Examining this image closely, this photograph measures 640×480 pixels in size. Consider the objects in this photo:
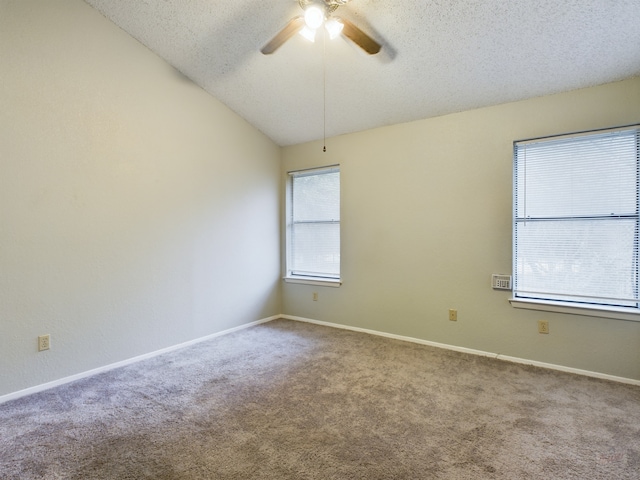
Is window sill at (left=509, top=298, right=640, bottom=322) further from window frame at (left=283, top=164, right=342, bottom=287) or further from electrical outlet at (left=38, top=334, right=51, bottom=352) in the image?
electrical outlet at (left=38, top=334, right=51, bottom=352)

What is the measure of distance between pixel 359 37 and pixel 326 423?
2.52 meters

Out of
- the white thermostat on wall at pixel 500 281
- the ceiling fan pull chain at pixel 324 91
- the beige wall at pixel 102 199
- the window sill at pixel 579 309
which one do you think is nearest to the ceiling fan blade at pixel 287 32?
the ceiling fan pull chain at pixel 324 91

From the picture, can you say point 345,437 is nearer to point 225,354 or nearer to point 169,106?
point 225,354

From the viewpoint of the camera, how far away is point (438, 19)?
251 cm

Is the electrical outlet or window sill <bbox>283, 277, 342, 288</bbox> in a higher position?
window sill <bbox>283, 277, 342, 288</bbox>

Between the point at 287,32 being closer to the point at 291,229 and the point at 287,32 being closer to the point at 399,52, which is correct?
the point at 399,52

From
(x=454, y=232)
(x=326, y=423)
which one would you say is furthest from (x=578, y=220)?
(x=326, y=423)

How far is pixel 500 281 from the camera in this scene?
3236 millimetres

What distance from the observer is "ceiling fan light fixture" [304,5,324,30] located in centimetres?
204

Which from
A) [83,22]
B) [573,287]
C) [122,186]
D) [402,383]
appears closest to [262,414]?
[402,383]

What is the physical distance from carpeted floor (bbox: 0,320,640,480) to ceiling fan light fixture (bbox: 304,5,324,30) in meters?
2.52

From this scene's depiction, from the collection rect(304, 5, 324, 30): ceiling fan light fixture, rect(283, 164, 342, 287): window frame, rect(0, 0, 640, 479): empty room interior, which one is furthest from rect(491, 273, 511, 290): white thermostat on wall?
rect(304, 5, 324, 30): ceiling fan light fixture

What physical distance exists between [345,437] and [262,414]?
59cm

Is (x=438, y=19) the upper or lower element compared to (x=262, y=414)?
upper
